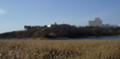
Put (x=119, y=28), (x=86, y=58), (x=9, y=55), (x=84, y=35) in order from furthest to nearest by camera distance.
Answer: (x=119, y=28)
(x=84, y=35)
(x=9, y=55)
(x=86, y=58)

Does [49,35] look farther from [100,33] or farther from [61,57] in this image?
[61,57]

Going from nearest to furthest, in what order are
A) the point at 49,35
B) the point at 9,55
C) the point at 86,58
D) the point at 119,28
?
the point at 86,58 < the point at 9,55 < the point at 49,35 < the point at 119,28

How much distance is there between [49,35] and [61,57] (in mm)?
68583

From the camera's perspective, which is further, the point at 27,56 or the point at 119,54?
the point at 119,54

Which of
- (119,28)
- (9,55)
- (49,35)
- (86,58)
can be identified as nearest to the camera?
(86,58)

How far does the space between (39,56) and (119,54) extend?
2.92m

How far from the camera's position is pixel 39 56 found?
909cm

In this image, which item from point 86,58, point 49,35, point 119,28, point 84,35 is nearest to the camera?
point 86,58

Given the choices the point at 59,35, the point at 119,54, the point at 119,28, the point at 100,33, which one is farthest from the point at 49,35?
the point at 119,54

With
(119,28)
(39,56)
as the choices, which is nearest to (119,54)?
(39,56)

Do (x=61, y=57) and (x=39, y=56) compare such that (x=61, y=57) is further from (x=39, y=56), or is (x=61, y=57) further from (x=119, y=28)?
(x=119, y=28)

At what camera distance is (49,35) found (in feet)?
255

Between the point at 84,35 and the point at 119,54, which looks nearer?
the point at 119,54

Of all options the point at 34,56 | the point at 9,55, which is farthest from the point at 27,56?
the point at 9,55
